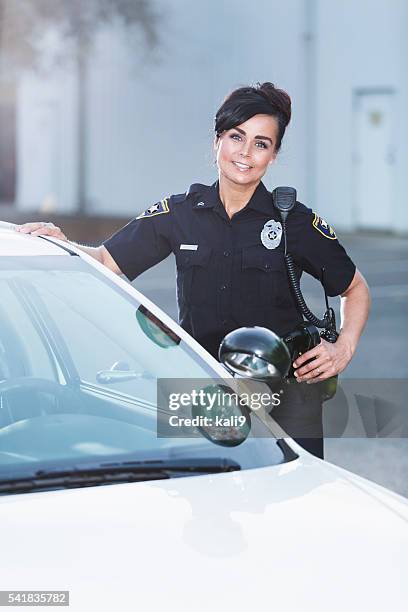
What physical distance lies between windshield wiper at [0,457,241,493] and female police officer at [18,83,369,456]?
899mm

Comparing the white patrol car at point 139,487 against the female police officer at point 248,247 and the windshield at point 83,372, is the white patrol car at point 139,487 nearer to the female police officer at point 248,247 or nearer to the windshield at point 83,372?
the windshield at point 83,372

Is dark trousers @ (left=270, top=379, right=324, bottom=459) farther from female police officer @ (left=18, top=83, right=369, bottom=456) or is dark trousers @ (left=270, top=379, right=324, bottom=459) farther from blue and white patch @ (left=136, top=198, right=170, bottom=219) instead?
blue and white patch @ (left=136, top=198, right=170, bottom=219)

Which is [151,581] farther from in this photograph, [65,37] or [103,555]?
[65,37]

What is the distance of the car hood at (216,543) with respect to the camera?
218 cm

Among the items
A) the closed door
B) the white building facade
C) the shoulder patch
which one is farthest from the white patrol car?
the closed door

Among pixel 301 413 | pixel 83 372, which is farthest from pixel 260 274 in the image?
pixel 83 372

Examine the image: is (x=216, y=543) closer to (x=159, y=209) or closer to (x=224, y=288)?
(x=224, y=288)

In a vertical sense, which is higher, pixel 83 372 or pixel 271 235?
pixel 271 235

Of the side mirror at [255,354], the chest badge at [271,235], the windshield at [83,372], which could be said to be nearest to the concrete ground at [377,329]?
the chest badge at [271,235]

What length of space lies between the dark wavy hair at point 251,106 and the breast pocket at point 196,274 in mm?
371

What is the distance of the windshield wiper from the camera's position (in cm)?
255

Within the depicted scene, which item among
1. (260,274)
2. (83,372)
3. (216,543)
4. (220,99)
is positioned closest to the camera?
(216,543)

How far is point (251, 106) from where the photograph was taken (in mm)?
3592

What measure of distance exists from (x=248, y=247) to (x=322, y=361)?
1.34 ft
